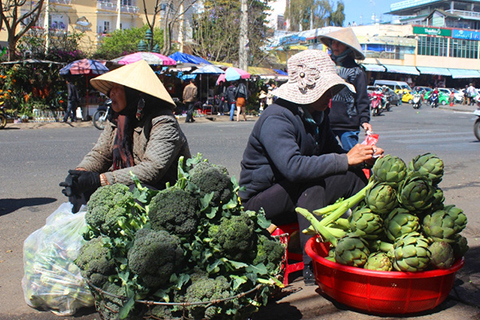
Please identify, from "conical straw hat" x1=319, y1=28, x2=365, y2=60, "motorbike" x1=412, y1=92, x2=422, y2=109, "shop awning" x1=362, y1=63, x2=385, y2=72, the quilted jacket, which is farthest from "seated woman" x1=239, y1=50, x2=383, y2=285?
"shop awning" x1=362, y1=63, x2=385, y2=72

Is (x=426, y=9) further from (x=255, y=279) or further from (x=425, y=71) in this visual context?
(x=255, y=279)

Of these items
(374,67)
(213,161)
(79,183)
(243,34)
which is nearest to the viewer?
(79,183)

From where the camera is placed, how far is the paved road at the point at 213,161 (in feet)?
9.30

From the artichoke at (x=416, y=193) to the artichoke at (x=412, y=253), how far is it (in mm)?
161

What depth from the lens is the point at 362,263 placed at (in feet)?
8.61

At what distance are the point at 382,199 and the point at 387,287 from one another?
0.47 m

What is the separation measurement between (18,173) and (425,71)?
2552 inches

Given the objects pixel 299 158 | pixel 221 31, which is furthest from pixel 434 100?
pixel 299 158

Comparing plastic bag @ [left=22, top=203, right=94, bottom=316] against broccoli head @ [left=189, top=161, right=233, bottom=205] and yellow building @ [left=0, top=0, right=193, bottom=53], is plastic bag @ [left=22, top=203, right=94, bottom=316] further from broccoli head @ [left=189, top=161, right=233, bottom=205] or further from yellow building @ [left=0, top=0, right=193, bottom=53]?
yellow building @ [left=0, top=0, right=193, bottom=53]

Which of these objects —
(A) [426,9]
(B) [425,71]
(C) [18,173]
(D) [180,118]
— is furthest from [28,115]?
(A) [426,9]

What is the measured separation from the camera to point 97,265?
2.32 m

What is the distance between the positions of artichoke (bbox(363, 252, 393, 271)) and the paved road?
0.34 metres

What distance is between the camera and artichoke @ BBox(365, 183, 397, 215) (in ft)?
8.78

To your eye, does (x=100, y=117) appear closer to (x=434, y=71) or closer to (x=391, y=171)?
(x=391, y=171)
